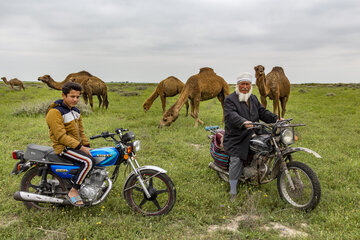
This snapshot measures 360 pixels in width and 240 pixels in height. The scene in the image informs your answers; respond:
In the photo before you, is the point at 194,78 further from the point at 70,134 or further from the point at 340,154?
the point at 70,134

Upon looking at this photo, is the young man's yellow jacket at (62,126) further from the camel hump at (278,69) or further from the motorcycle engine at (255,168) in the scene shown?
the camel hump at (278,69)

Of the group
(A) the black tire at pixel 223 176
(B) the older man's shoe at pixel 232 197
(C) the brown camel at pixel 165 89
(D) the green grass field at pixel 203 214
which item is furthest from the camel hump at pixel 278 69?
(B) the older man's shoe at pixel 232 197

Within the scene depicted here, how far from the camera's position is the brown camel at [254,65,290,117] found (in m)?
9.81

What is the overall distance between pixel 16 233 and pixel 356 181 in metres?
5.90

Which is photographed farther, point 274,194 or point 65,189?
point 274,194

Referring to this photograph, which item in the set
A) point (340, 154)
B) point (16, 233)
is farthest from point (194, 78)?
point (16, 233)

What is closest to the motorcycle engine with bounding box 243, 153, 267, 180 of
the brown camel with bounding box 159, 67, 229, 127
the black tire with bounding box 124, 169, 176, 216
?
the black tire with bounding box 124, 169, 176, 216

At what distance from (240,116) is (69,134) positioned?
2582 mm

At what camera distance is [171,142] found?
825cm

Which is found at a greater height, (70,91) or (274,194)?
(70,91)

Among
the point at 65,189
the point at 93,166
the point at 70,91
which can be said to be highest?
the point at 70,91

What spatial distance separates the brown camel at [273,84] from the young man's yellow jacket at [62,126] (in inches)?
295

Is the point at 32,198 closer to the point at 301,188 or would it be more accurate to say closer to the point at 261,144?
the point at 261,144

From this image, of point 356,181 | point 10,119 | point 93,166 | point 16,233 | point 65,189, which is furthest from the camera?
point 10,119
